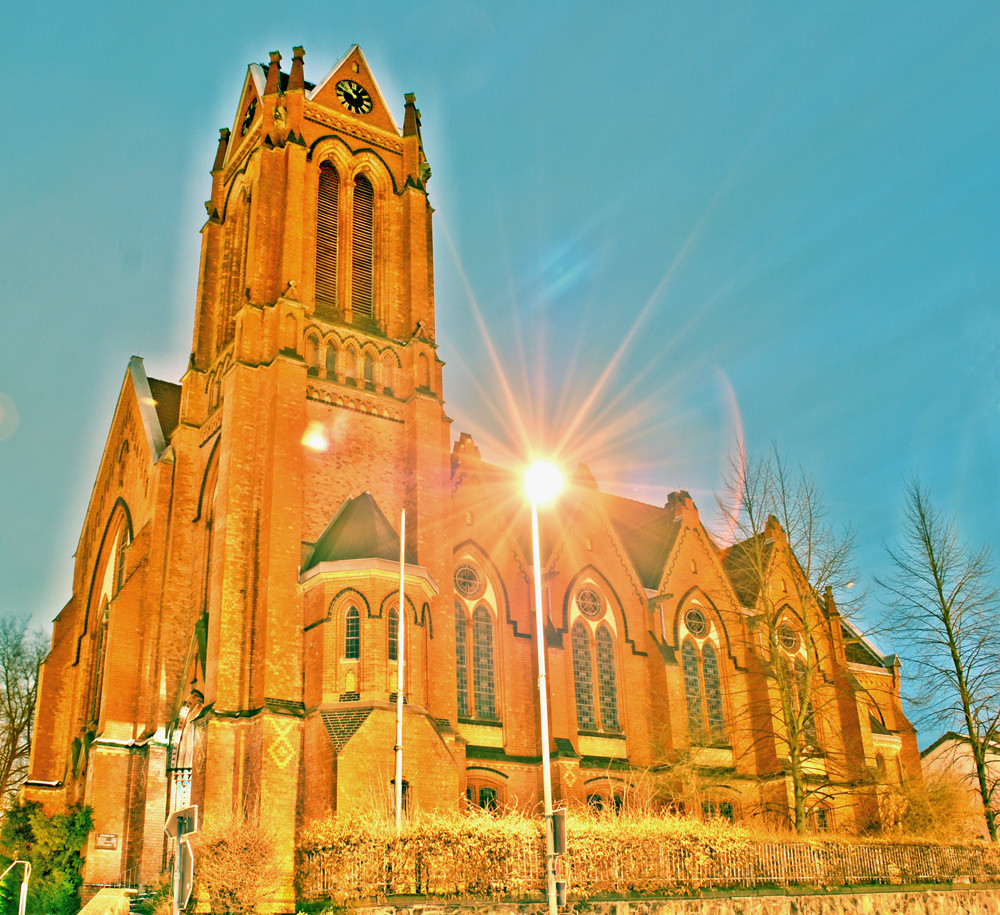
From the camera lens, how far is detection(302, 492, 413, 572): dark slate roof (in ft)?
103

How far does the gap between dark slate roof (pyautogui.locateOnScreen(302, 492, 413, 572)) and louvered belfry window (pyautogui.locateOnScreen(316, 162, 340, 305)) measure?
29.5 ft

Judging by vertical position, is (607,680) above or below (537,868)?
above

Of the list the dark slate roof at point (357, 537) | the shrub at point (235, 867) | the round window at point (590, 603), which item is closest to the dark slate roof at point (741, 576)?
the round window at point (590, 603)

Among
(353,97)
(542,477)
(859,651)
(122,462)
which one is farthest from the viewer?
(859,651)

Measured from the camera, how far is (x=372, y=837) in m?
21.4

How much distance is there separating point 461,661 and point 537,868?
46.2ft

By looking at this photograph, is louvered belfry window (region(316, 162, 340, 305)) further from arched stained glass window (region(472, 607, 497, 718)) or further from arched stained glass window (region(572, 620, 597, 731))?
arched stained glass window (region(572, 620, 597, 731))

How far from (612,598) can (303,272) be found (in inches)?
660

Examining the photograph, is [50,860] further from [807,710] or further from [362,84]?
[362,84]

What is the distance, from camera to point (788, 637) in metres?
44.8

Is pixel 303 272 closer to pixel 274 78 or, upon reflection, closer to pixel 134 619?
pixel 274 78

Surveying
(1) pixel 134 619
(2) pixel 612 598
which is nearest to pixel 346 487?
(1) pixel 134 619

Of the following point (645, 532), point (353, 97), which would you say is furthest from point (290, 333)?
point (645, 532)

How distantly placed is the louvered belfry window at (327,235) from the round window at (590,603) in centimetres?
1432
